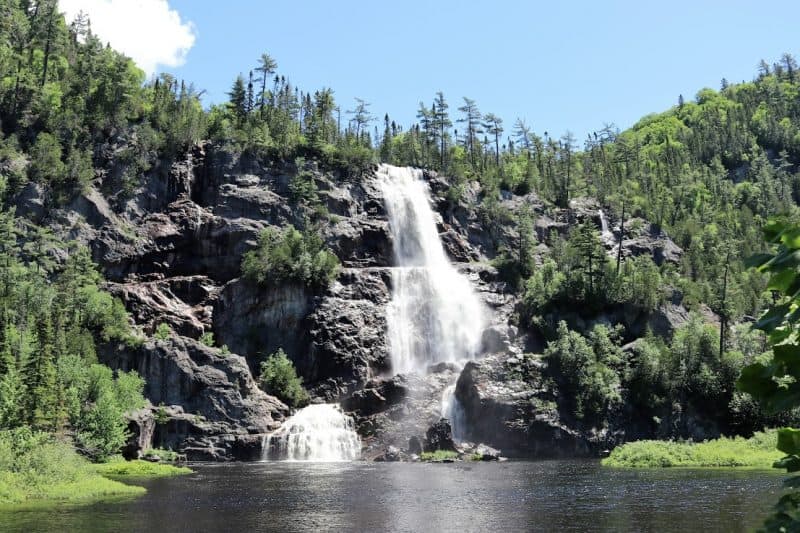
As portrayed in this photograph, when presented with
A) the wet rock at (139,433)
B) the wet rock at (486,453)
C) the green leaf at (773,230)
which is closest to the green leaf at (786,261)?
the green leaf at (773,230)

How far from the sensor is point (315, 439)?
270ft

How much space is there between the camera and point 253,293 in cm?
10006

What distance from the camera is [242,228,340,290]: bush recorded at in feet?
325

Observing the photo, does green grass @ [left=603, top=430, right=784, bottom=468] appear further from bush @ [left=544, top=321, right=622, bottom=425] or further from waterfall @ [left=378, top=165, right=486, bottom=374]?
waterfall @ [left=378, top=165, right=486, bottom=374]

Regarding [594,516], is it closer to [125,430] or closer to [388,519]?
[388,519]

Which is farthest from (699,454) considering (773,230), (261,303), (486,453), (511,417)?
(773,230)

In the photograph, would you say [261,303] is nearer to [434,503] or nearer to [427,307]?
[427,307]

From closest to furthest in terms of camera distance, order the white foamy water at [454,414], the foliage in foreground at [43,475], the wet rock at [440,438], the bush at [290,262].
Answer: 1. the foliage in foreground at [43,475]
2. the wet rock at [440,438]
3. the white foamy water at [454,414]
4. the bush at [290,262]

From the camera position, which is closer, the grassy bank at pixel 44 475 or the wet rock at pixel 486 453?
the grassy bank at pixel 44 475

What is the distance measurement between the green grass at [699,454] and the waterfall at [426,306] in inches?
1164

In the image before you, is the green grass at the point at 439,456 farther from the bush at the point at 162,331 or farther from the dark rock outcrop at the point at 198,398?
the bush at the point at 162,331

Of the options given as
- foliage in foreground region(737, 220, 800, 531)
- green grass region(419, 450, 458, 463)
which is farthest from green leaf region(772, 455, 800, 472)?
green grass region(419, 450, 458, 463)

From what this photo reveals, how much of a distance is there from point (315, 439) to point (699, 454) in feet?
126

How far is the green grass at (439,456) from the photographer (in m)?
77.1
